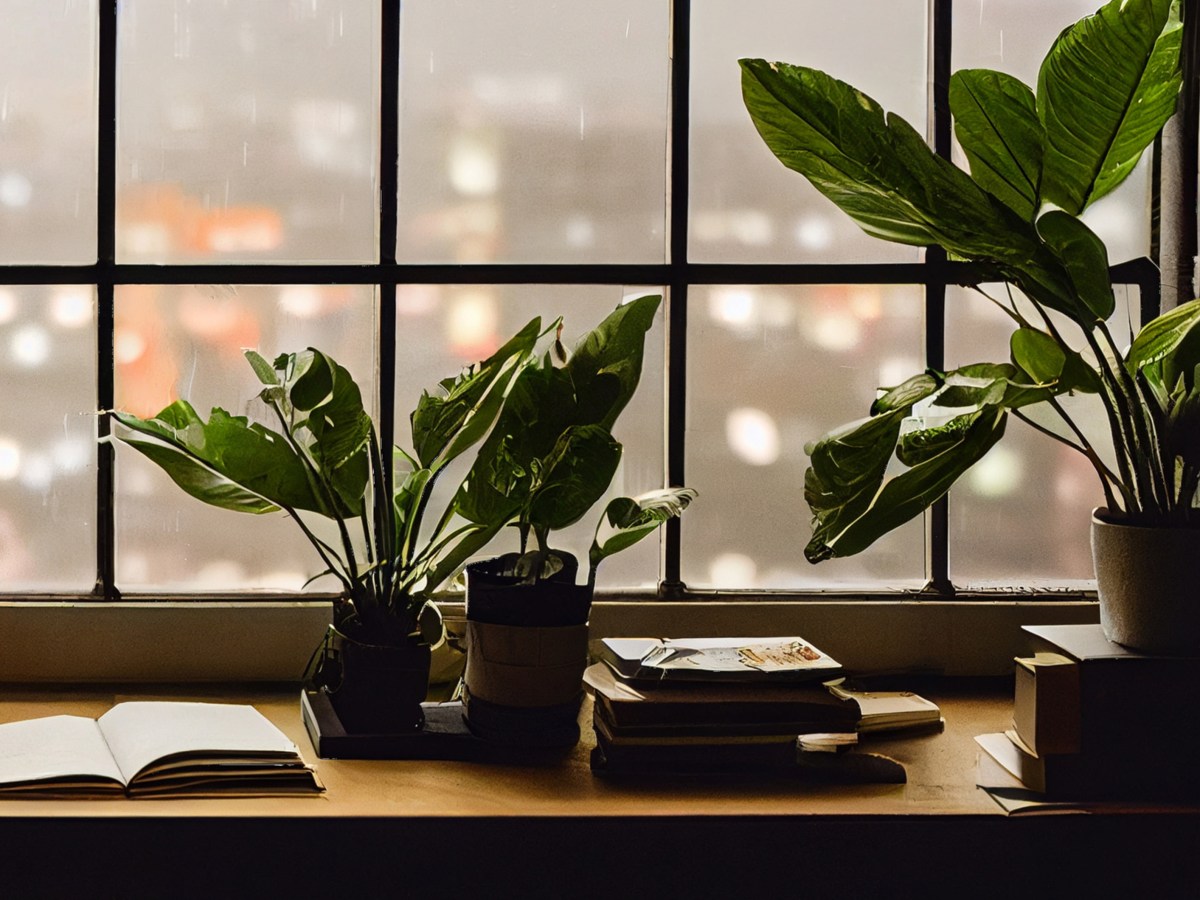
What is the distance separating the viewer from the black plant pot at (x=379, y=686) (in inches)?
61.2

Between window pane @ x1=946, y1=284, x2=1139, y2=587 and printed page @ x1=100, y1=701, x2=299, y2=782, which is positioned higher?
window pane @ x1=946, y1=284, x2=1139, y2=587

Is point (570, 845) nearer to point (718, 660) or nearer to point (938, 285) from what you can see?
point (718, 660)

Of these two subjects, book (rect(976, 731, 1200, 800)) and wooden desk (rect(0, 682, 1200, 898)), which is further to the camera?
book (rect(976, 731, 1200, 800))

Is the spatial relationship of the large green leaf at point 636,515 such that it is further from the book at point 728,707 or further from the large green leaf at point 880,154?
the large green leaf at point 880,154

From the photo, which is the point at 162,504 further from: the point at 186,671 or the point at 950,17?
the point at 950,17

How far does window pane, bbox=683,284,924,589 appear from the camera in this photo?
199 centimetres

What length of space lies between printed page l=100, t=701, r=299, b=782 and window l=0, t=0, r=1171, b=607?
13.9 inches

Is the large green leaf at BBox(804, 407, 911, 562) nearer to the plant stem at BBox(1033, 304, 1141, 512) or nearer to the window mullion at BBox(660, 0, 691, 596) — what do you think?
the plant stem at BBox(1033, 304, 1141, 512)

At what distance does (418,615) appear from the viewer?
5.32 feet

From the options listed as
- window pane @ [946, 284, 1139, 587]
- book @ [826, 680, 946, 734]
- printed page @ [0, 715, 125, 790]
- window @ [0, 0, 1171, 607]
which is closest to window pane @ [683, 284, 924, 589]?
window @ [0, 0, 1171, 607]

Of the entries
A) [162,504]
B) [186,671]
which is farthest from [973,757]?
[162,504]

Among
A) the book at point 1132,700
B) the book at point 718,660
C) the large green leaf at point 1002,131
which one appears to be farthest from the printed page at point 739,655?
the large green leaf at point 1002,131

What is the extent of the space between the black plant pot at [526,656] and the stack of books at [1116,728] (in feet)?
2.01

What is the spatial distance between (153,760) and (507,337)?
35.7 inches
